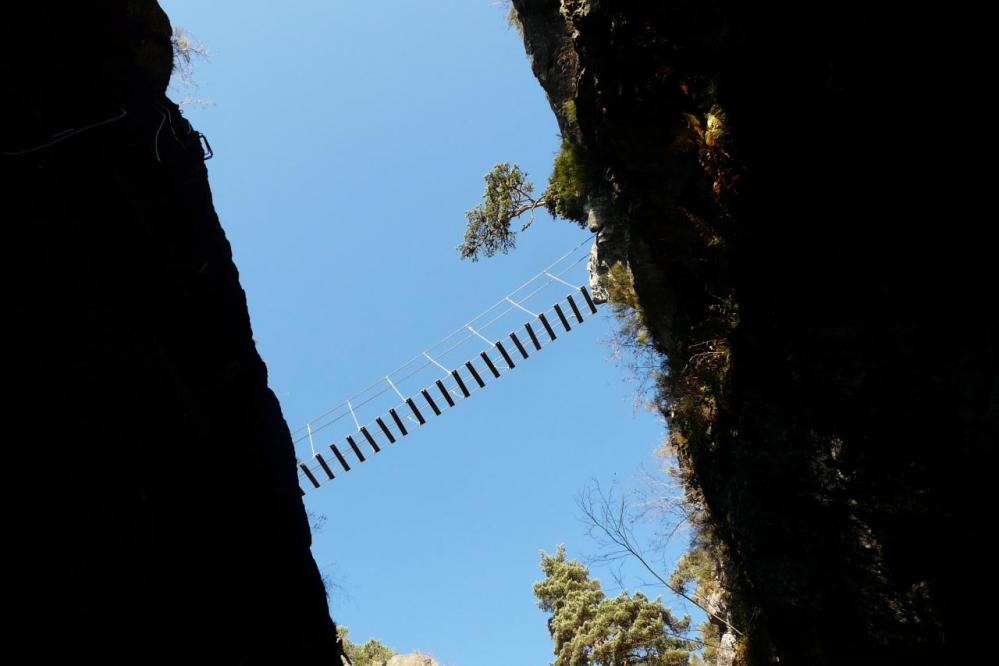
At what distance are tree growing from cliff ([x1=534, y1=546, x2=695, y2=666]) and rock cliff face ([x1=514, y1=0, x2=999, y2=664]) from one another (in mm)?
8542

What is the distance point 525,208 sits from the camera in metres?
14.7

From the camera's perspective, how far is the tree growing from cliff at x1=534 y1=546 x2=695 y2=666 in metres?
14.4

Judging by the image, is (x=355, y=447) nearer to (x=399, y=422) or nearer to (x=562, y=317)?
(x=399, y=422)

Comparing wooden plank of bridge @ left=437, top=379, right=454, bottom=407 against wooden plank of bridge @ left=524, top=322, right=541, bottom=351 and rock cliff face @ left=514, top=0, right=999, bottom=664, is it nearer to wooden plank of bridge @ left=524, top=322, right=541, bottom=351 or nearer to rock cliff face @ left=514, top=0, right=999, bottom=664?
wooden plank of bridge @ left=524, top=322, right=541, bottom=351

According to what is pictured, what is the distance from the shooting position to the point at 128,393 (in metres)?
4.11

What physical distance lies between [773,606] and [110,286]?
21.0 ft

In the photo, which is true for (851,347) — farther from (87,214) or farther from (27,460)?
(87,214)

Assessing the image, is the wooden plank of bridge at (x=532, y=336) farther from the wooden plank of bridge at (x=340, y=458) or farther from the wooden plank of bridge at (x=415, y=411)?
the wooden plank of bridge at (x=340, y=458)

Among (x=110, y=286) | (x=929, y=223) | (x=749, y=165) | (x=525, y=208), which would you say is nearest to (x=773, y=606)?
(x=929, y=223)

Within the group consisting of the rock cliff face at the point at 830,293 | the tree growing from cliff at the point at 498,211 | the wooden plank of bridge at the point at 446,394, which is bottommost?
the rock cliff face at the point at 830,293

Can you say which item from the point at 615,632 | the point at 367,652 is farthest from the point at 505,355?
the point at 367,652

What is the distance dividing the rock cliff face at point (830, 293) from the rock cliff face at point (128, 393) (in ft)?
15.2

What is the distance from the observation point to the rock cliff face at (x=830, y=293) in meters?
3.89

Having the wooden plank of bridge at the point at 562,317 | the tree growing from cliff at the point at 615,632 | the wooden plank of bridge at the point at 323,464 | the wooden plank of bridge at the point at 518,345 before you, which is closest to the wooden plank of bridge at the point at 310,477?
the wooden plank of bridge at the point at 323,464
